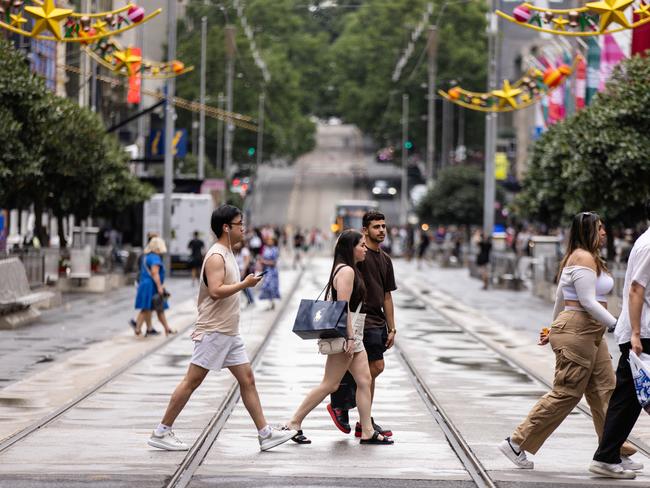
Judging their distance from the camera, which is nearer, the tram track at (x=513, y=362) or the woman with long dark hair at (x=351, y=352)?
the woman with long dark hair at (x=351, y=352)

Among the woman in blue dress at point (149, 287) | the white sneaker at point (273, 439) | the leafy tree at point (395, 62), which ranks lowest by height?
the white sneaker at point (273, 439)

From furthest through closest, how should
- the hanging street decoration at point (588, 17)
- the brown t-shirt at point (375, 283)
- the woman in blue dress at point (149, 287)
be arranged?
the woman in blue dress at point (149, 287)
the hanging street decoration at point (588, 17)
the brown t-shirt at point (375, 283)

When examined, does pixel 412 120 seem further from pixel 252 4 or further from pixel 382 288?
pixel 382 288

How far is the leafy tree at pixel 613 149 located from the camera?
103 feet

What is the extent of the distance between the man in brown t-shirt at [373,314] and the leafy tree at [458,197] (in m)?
57.5

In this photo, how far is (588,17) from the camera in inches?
832

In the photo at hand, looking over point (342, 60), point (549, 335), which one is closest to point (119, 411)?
point (549, 335)

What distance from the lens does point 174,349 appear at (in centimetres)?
2173

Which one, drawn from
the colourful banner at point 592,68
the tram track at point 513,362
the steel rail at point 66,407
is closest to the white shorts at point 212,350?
the steel rail at point 66,407

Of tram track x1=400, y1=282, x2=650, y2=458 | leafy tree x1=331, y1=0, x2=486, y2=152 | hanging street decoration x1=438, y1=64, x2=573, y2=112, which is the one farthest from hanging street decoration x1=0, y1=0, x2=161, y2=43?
leafy tree x1=331, y1=0, x2=486, y2=152

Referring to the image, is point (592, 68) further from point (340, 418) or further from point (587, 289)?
point (587, 289)

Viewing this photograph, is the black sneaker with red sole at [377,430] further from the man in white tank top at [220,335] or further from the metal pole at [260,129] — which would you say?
the metal pole at [260,129]

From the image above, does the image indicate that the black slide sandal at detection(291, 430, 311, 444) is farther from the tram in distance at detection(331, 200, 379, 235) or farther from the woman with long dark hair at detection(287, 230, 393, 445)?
the tram in distance at detection(331, 200, 379, 235)

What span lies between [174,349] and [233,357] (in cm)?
1047
